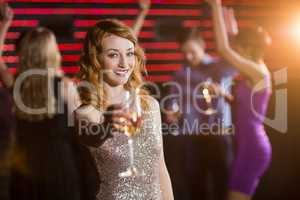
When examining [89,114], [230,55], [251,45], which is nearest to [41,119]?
[230,55]

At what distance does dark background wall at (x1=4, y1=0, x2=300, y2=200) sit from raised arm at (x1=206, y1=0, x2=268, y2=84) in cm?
109

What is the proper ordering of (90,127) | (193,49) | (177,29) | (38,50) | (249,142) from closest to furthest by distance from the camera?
(90,127), (38,50), (249,142), (193,49), (177,29)

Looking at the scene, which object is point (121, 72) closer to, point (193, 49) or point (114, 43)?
point (114, 43)

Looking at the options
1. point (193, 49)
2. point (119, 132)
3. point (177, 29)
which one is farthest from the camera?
point (177, 29)

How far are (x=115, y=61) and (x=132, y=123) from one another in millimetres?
288

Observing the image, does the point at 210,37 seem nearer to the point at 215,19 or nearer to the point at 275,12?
the point at 275,12

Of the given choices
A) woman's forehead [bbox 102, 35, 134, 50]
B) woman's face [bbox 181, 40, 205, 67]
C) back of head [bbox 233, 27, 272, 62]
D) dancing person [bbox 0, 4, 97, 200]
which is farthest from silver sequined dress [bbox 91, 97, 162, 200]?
woman's face [bbox 181, 40, 205, 67]

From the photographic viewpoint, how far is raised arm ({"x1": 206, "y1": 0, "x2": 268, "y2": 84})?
4141mm

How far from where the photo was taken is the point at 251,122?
4.19 meters

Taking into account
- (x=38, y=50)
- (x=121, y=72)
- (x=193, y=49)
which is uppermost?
(x=193, y=49)

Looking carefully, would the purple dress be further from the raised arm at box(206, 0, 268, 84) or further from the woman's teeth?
the woman's teeth

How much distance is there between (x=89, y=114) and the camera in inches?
94.2

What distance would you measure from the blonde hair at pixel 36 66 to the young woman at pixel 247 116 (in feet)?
3.67

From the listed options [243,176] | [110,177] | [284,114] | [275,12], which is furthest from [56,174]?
[275,12]
